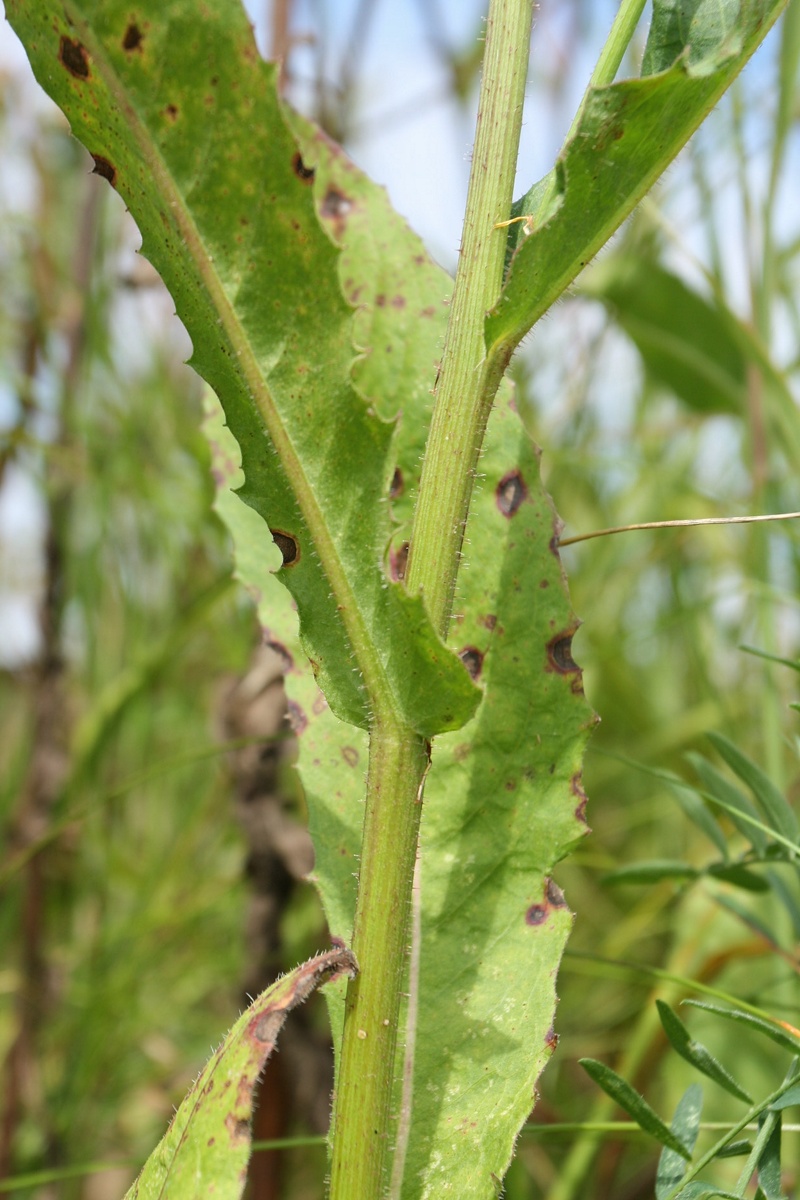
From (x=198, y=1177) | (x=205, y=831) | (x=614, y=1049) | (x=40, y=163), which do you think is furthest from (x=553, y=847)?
(x=40, y=163)

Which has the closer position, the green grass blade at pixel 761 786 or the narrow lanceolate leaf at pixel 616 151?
the narrow lanceolate leaf at pixel 616 151

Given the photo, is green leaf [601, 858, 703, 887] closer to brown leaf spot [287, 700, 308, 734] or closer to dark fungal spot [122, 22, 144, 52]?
brown leaf spot [287, 700, 308, 734]

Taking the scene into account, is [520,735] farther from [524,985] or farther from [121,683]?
[121,683]

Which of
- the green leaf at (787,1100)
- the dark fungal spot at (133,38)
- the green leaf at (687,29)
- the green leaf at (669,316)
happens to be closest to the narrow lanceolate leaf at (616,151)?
the green leaf at (687,29)

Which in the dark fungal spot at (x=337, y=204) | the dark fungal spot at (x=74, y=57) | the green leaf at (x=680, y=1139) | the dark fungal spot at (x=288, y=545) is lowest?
the green leaf at (x=680, y=1139)

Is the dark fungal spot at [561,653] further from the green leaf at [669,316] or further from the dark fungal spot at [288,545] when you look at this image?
the green leaf at [669,316]

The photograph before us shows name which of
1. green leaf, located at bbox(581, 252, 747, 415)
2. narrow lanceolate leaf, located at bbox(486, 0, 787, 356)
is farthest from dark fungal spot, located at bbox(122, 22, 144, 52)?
green leaf, located at bbox(581, 252, 747, 415)

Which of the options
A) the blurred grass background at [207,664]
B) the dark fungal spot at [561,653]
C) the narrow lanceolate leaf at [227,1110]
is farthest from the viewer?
the blurred grass background at [207,664]
